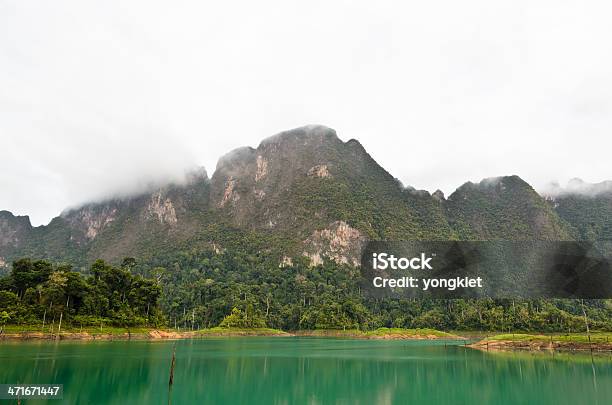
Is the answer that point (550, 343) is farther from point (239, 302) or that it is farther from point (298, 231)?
point (298, 231)

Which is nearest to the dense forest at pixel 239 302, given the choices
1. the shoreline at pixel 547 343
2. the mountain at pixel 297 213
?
the mountain at pixel 297 213

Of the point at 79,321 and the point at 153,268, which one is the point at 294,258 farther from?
the point at 79,321

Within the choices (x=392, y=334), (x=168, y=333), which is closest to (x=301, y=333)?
(x=392, y=334)

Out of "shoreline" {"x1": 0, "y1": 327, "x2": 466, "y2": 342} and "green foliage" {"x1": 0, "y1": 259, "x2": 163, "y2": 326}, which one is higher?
"green foliage" {"x1": 0, "y1": 259, "x2": 163, "y2": 326}

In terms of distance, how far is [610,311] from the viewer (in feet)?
224

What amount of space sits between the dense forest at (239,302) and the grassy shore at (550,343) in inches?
642

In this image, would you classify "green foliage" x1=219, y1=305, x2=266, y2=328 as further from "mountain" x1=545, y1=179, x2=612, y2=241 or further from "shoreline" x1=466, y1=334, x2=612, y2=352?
"mountain" x1=545, y1=179, x2=612, y2=241

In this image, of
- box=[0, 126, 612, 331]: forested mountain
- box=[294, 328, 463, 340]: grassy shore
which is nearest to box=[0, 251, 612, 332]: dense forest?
box=[0, 126, 612, 331]: forested mountain

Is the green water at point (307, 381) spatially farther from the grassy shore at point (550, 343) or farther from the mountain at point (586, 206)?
the mountain at point (586, 206)

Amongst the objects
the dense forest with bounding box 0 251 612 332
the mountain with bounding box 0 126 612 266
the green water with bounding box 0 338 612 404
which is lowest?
the green water with bounding box 0 338 612 404

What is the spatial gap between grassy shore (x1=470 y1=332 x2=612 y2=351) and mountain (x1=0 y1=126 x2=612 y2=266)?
59.7 meters

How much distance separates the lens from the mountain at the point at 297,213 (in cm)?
10656

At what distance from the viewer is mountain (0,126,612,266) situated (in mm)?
106562

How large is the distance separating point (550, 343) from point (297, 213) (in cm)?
7810
